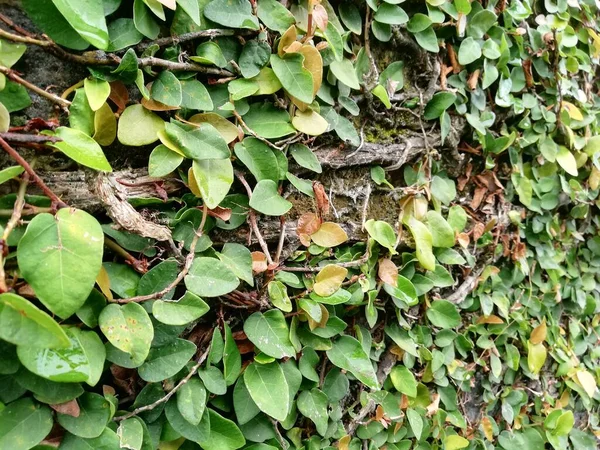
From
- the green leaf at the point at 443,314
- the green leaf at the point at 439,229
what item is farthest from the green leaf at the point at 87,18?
the green leaf at the point at 443,314

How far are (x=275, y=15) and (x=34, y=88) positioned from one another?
1.38ft

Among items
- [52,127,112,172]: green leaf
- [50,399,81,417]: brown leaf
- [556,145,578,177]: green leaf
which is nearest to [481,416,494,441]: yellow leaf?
[556,145,578,177]: green leaf

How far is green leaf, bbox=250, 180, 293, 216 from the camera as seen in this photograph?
78cm

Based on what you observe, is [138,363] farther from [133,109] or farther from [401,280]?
[401,280]

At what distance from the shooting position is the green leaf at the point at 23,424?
56 centimetres

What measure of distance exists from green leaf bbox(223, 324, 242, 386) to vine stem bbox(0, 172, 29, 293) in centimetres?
34

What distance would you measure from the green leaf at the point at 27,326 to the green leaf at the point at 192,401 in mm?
274

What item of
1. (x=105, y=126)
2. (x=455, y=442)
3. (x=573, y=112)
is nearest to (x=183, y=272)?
(x=105, y=126)

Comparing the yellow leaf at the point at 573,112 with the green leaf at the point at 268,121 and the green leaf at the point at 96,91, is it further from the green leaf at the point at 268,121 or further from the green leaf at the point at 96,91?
the green leaf at the point at 96,91

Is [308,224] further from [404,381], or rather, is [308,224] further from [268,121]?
[404,381]

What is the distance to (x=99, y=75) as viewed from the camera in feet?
2.14

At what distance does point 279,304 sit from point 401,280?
1.07ft

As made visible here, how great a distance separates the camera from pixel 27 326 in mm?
478

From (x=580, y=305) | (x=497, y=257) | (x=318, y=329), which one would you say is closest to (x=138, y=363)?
(x=318, y=329)
